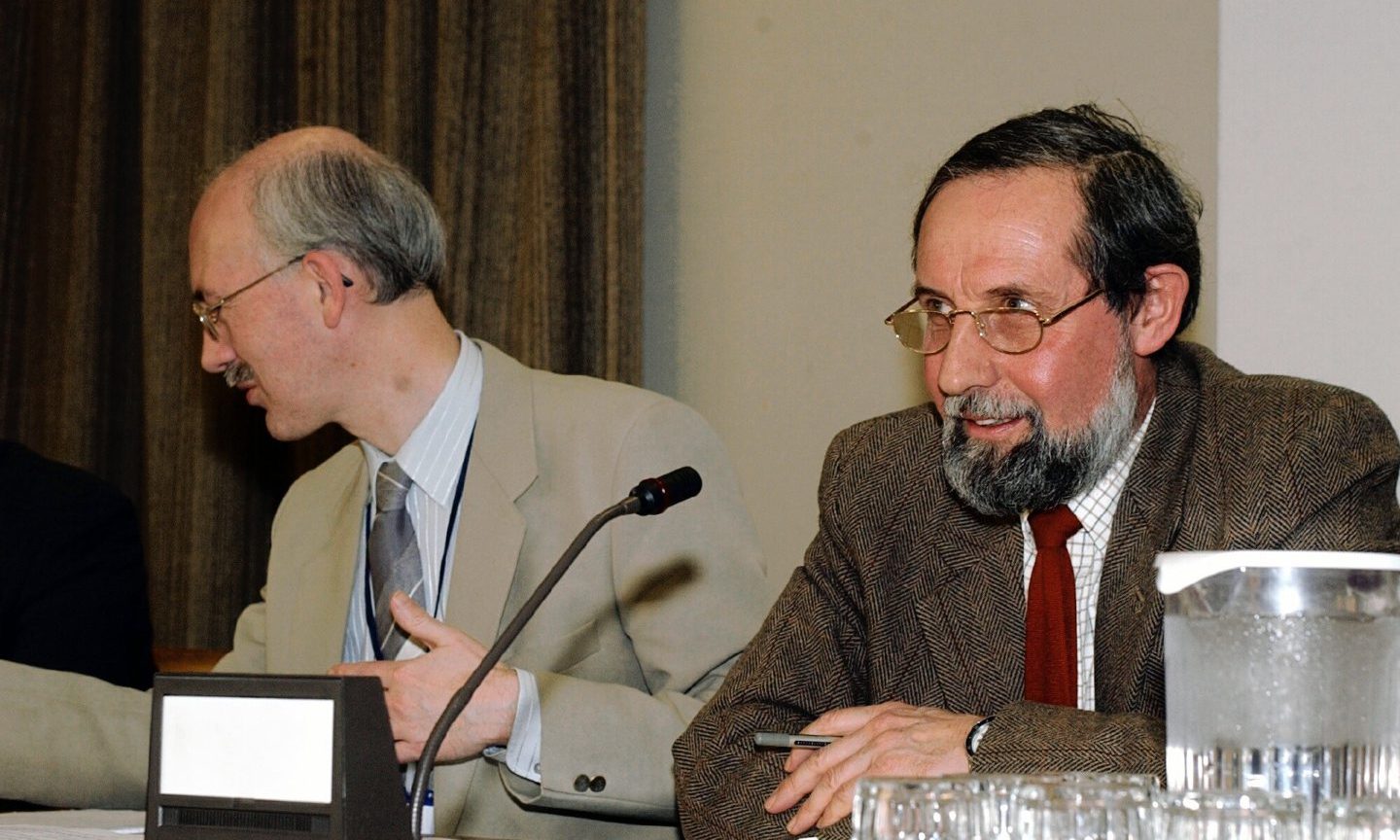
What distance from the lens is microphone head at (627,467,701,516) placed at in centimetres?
179

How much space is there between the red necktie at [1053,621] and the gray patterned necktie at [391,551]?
1086 mm

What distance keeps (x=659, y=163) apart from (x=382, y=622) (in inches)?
47.6

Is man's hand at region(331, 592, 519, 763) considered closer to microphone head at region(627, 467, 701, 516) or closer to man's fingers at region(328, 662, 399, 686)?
man's fingers at region(328, 662, 399, 686)

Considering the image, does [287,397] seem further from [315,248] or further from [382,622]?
[382,622]

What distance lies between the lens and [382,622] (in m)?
2.71

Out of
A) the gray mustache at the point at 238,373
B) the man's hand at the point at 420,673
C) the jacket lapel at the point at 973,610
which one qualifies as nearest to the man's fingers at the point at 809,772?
the jacket lapel at the point at 973,610

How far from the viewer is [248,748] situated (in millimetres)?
1692

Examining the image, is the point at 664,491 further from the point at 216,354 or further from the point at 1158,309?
the point at 216,354

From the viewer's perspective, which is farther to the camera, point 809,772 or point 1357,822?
point 809,772

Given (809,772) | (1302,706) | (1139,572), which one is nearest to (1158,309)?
(1139,572)

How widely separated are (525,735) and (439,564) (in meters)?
0.43

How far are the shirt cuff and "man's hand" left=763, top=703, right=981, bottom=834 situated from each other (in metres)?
0.55

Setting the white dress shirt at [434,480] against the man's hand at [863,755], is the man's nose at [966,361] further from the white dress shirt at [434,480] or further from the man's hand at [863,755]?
the white dress shirt at [434,480]

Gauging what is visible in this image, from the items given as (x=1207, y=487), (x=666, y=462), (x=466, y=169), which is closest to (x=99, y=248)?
(x=466, y=169)
